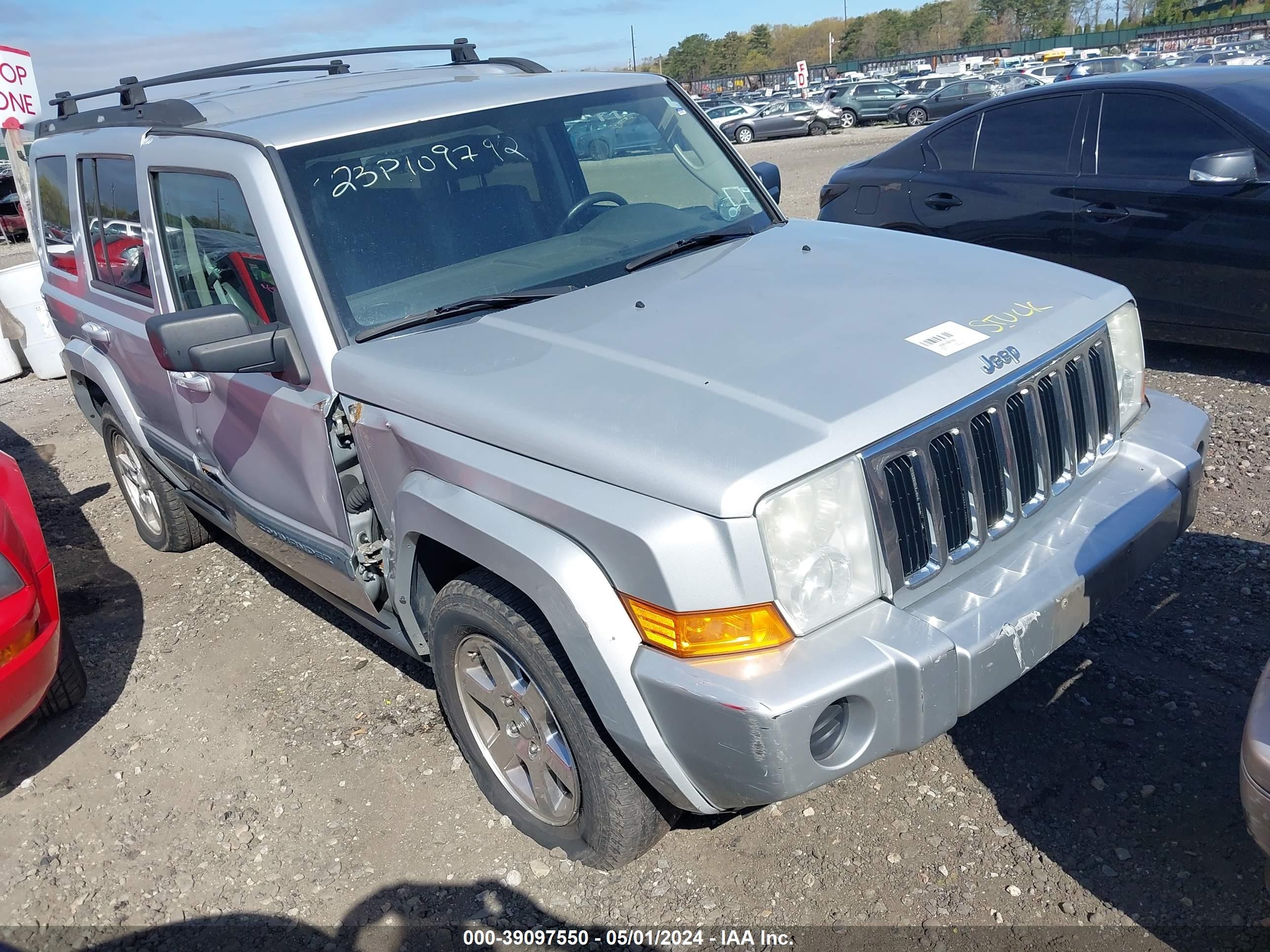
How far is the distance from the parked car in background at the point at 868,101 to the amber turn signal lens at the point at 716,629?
113 feet

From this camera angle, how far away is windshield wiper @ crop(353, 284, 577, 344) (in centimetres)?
302

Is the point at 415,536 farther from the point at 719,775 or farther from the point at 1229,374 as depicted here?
the point at 1229,374

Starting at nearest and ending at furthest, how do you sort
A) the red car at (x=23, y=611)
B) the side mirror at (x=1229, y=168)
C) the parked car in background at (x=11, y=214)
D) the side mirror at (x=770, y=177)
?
the red car at (x=23, y=611)
the side mirror at (x=770, y=177)
the side mirror at (x=1229, y=168)
the parked car in background at (x=11, y=214)

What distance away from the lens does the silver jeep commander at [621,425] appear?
2262 millimetres

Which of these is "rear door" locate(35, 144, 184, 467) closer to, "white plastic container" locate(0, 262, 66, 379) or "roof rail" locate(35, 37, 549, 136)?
"roof rail" locate(35, 37, 549, 136)

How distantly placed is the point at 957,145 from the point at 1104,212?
3.90 feet

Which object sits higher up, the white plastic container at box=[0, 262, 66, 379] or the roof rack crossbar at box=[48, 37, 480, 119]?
the roof rack crossbar at box=[48, 37, 480, 119]

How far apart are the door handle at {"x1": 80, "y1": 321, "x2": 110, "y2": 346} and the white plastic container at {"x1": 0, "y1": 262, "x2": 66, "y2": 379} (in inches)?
209

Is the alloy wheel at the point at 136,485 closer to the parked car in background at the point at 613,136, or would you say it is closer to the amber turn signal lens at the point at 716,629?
the parked car in background at the point at 613,136

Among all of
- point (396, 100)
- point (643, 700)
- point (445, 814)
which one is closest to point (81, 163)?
point (396, 100)

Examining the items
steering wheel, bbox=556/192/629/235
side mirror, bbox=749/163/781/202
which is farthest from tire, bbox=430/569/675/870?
side mirror, bbox=749/163/781/202

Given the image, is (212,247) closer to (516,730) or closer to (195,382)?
(195,382)

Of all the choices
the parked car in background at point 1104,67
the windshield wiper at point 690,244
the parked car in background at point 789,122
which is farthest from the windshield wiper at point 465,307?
the parked car in background at point 789,122

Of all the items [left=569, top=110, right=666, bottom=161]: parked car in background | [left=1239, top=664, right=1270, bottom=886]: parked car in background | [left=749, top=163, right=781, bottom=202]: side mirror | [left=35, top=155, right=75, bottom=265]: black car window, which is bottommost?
[left=1239, top=664, right=1270, bottom=886]: parked car in background
